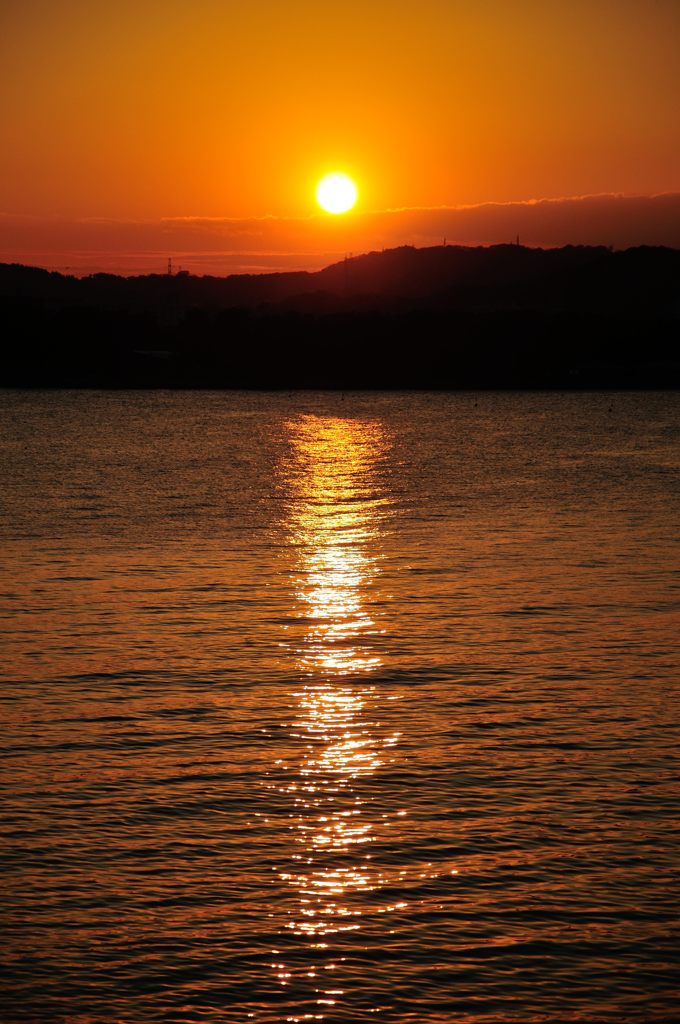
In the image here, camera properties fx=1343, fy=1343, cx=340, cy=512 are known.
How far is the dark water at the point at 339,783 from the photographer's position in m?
14.5

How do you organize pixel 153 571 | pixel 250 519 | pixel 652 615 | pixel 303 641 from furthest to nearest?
pixel 250 519
pixel 153 571
pixel 652 615
pixel 303 641

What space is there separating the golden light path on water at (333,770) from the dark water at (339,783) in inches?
2.3

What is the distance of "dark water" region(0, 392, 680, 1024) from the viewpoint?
14531mm

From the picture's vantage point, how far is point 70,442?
5507 inches

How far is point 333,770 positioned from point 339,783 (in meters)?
0.74

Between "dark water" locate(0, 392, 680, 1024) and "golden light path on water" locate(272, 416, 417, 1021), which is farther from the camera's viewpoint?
"golden light path on water" locate(272, 416, 417, 1021)

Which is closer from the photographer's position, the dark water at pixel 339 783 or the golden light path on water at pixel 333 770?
the dark water at pixel 339 783

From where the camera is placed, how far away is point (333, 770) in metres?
21.9

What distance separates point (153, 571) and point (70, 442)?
9788 centimetres

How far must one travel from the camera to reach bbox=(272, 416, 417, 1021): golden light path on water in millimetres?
15336

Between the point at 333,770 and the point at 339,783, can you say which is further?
the point at 333,770

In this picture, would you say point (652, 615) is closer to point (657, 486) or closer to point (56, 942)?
point (56, 942)

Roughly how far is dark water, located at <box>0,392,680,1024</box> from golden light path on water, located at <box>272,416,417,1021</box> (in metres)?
0.06

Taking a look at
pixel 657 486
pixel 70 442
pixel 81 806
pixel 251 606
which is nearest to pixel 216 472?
pixel 657 486
